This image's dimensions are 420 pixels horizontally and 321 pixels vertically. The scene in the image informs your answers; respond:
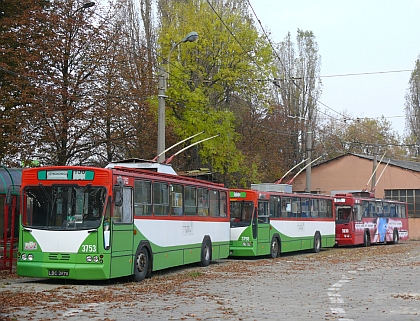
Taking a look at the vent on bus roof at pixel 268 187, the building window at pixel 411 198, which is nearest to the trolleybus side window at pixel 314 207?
the vent on bus roof at pixel 268 187

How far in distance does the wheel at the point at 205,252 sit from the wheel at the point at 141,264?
475 cm

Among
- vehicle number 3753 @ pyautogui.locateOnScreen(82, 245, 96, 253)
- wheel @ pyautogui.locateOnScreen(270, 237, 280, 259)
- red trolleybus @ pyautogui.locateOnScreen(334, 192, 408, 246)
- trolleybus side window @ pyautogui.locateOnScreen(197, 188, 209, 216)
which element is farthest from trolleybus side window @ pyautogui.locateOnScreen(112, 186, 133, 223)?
red trolleybus @ pyautogui.locateOnScreen(334, 192, 408, 246)

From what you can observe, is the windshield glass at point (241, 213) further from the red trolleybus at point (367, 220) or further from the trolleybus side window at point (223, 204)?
the red trolleybus at point (367, 220)

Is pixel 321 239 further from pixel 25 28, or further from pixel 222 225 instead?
pixel 25 28

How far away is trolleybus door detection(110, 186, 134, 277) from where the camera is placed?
15914 millimetres

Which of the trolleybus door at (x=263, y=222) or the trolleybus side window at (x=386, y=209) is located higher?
the trolleybus side window at (x=386, y=209)

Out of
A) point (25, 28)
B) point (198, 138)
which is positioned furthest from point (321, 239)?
point (25, 28)

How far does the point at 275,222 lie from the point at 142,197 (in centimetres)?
1157

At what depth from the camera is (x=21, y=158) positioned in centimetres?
2673

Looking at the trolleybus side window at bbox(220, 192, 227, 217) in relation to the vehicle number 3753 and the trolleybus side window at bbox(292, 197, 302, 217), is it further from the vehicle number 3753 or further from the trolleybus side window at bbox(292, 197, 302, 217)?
the vehicle number 3753

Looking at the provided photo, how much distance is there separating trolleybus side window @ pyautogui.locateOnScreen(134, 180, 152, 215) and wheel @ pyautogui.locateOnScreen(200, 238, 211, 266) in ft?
16.1

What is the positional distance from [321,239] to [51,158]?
43.2ft

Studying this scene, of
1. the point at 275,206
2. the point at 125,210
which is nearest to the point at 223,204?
the point at 275,206

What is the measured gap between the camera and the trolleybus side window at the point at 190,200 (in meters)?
20.9
